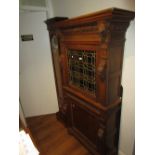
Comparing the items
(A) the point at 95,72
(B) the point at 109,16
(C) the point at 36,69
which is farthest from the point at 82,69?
(C) the point at 36,69

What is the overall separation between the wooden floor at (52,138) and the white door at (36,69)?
0.25 m

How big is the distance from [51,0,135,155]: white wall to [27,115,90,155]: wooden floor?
0.58 meters

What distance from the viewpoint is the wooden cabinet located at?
1.07 meters

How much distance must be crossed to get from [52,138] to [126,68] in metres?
1.58

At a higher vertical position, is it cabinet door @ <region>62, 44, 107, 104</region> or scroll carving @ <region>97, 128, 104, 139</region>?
cabinet door @ <region>62, 44, 107, 104</region>

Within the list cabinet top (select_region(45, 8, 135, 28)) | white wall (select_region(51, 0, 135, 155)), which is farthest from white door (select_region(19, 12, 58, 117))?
cabinet top (select_region(45, 8, 135, 28))

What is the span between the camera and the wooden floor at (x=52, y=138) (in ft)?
5.93

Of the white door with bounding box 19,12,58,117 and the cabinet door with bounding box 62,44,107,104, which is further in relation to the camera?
the white door with bounding box 19,12,58,117

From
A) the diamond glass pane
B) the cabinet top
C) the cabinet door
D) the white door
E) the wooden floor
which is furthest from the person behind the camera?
the white door

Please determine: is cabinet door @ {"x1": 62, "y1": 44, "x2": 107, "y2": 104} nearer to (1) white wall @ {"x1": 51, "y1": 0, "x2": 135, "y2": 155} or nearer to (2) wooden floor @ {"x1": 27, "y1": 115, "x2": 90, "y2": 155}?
(1) white wall @ {"x1": 51, "y1": 0, "x2": 135, "y2": 155}

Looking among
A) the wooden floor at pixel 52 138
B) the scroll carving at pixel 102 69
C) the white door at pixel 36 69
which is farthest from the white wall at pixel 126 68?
the white door at pixel 36 69

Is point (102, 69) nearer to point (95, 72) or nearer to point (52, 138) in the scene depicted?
point (95, 72)

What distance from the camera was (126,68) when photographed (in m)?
1.31
